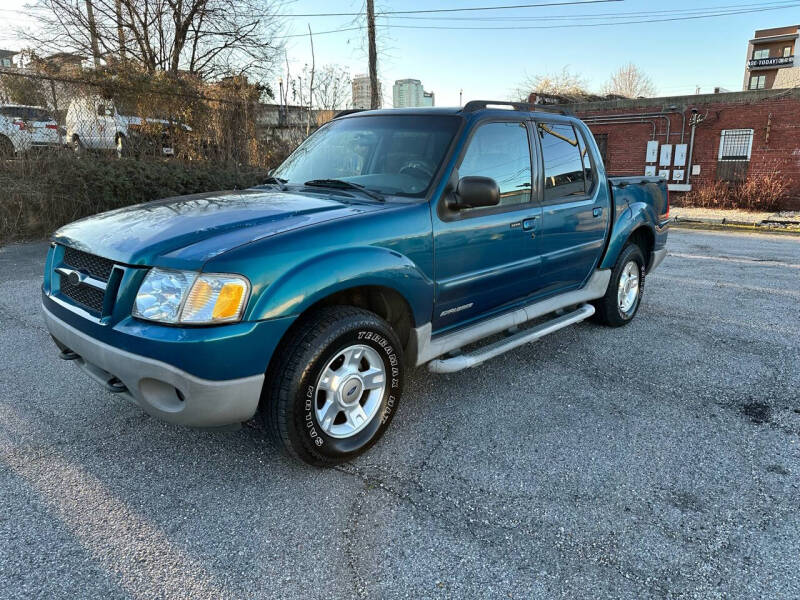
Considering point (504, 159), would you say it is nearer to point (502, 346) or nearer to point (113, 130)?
point (502, 346)

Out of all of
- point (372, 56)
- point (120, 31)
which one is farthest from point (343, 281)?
point (372, 56)

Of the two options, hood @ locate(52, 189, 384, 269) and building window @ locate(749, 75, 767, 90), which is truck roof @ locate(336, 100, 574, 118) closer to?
hood @ locate(52, 189, 384, 269)

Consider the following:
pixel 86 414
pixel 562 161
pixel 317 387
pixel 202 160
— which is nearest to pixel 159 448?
pixel 86 414

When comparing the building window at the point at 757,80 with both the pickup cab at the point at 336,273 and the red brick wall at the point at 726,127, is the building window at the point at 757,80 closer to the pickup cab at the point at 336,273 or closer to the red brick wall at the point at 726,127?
the red brick wall at the point at 726,127

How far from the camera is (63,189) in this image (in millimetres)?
8953

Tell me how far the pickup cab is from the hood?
0.04ft

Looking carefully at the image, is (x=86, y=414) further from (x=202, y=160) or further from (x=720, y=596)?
(x=202, y=160)

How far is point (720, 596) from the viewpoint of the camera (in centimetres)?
201

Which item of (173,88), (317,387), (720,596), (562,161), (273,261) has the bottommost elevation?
(720,596)

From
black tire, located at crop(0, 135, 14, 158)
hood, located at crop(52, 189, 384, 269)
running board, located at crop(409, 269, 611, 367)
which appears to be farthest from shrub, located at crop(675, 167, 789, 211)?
black tire, located at crop(0, 135, 14, 158)

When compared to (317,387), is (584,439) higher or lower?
lower

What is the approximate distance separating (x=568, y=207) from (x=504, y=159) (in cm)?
80

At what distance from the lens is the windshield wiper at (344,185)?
3.25 m

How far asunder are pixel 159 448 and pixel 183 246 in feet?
3.99
